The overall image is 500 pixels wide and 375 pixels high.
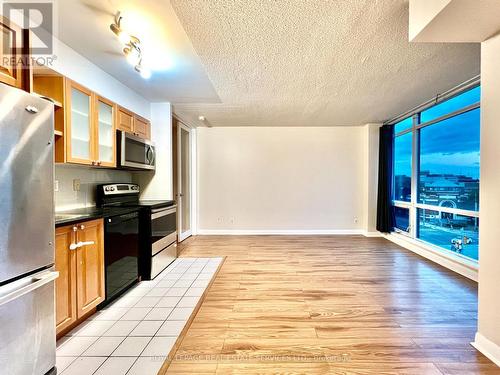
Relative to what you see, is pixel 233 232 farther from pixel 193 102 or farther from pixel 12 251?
pixel 12 251

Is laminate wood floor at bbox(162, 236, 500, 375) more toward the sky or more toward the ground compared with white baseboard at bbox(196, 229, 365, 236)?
more toward the ground

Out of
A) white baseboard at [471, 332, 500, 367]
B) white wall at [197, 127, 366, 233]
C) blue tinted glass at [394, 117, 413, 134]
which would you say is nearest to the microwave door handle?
white wall at [197, 127, 366, 233]

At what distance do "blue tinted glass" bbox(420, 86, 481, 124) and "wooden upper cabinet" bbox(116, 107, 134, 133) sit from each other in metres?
4.45

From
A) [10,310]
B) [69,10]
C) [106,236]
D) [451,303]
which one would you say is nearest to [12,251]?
[10,310]

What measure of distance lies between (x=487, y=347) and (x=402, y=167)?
3.87 m

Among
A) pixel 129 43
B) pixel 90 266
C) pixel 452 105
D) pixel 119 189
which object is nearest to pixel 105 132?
pixel 119 189

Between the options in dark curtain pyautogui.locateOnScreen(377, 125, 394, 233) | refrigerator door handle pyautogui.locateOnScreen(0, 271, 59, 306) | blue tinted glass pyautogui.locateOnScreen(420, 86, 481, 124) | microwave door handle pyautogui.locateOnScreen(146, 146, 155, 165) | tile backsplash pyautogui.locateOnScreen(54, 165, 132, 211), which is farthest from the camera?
dark curtain pyautogui.locateOnScreen(377, 125, 394, 233)

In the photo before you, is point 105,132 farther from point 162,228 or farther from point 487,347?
point 487,347

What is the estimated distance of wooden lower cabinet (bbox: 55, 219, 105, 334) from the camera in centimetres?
187

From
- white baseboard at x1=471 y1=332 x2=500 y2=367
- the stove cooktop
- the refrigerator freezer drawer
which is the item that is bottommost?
white baseboard at x1=471 y1=332 x2=500 y2=367

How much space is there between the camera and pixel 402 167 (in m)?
5.05

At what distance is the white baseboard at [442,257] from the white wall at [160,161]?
4152 millimetres

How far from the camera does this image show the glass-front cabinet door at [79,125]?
2.30 m

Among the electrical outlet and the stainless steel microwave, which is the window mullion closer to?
the stainless steel microwave
